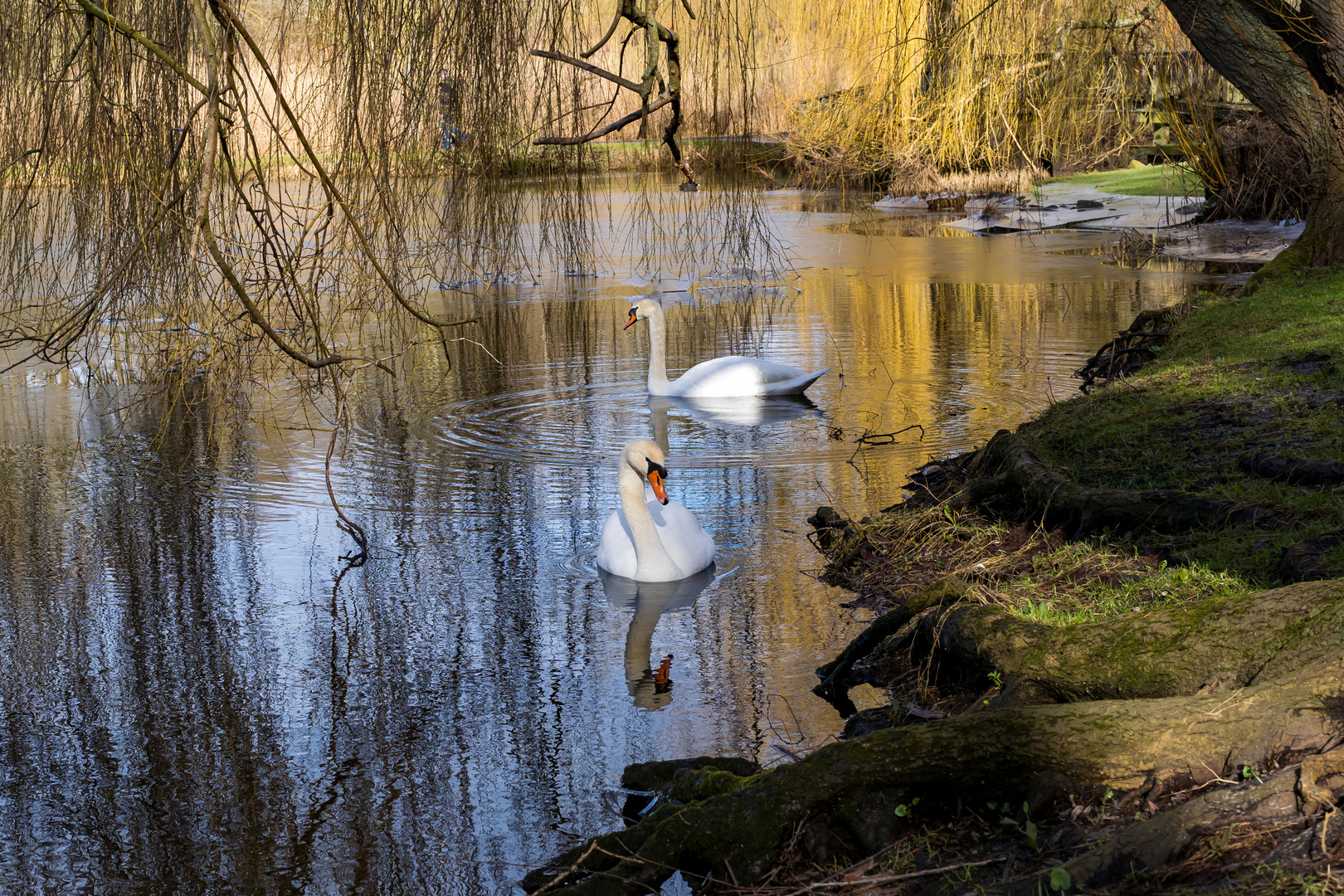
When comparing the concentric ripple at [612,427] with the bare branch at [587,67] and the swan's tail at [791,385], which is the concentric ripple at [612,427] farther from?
the bare branch at [587,67]

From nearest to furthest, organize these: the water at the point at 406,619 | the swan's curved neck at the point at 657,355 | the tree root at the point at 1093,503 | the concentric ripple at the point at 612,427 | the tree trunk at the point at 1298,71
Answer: the water at the point at 406,619 → the tree root at the point at 1093,503 → the concentric ripple at the point at 612,427 → the tree trunk at the point at 1298,71 → the swan's curved neck at the point at 657,355

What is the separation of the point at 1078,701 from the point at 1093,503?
209 cm

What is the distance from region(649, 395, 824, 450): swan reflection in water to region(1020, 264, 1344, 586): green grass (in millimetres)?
2379

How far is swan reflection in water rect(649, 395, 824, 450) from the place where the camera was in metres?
9.10

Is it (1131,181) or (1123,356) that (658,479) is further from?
(1131,181)

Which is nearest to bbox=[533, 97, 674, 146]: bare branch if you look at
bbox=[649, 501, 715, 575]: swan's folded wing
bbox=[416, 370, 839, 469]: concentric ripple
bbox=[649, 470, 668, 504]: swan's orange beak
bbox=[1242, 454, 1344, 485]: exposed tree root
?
bbox=[649, 470, 668, 504]: swan's orange beak

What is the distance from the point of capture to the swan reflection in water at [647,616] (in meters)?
4.71

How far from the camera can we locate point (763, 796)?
3057 mm

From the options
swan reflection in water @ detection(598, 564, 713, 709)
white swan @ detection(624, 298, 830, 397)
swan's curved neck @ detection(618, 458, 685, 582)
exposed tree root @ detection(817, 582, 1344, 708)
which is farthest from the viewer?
white swan @ detection(624, 298, 830, 397)

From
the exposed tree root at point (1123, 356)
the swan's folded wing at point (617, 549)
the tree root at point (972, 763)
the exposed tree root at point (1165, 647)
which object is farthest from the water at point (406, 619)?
the exposed tree root at point (1165, 647)

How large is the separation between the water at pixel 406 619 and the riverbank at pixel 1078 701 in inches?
17.3

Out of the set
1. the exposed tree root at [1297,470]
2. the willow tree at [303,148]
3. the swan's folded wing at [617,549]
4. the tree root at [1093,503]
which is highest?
the willow tree at [303,148]

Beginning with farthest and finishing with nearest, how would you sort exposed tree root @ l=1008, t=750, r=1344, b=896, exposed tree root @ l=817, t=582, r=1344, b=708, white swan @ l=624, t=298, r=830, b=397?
white swan @ l=624, t=298, r=830, b=397, exposed tree root @ l=817, t=582, r=1344, b=708, exposed tree root @ l=1008, t=750, r=1344, b=896

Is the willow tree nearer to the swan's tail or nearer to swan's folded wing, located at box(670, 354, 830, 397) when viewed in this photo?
swan's folded wing, located at box(670, 354, 830, 397)
